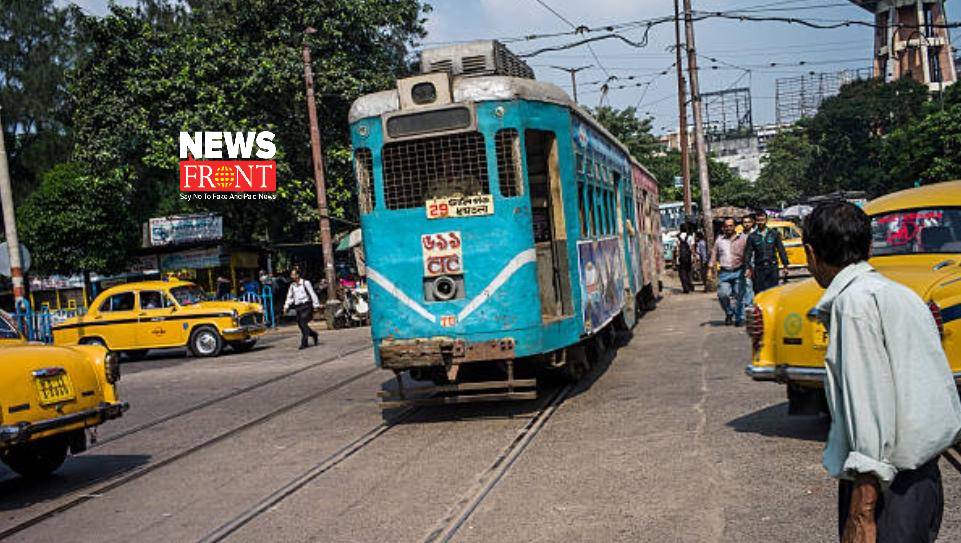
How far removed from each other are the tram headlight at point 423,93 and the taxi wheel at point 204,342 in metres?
13.1

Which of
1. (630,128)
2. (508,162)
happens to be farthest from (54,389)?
(630,128)

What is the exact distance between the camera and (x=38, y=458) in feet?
28.5

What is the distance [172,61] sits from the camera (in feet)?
96.6

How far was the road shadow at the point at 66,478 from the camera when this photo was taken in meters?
7.99

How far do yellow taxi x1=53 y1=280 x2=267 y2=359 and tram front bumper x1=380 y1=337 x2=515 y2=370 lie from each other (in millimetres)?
12614

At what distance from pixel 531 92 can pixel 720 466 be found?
4.41m

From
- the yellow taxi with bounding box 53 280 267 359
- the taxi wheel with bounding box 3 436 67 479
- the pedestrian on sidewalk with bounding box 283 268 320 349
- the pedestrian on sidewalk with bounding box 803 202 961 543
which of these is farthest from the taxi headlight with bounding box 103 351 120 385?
the yellow taxi with bounding box 53 280 267 359

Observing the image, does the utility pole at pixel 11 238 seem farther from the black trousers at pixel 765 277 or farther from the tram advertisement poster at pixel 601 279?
the black trousers at pixel 765 277

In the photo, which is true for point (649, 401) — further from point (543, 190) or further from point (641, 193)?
point (641, 193)

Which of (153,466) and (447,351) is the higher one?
(447,351)

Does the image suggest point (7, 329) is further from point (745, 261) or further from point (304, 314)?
point (304, 314)

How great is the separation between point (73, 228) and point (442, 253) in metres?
28.4

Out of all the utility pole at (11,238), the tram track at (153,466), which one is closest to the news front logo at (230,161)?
the utility pole at (11,238)

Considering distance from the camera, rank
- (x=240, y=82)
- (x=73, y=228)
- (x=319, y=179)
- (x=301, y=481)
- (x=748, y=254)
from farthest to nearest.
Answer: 1. (x=73, y=228)
2. (x=240, y=82)
3. (x=319, y=179)
4. (x=748, y=254)
5. (x=301, y=481)
